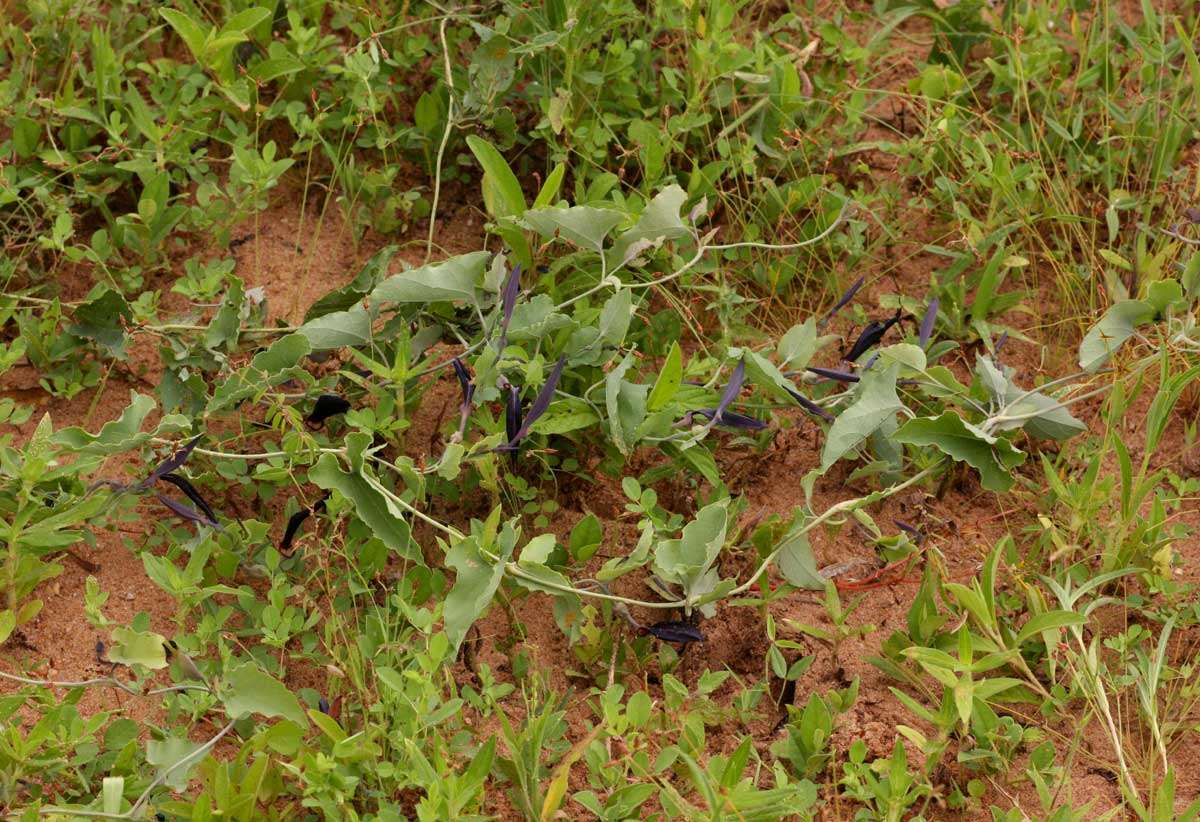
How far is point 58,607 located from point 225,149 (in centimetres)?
127

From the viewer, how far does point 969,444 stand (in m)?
2.67

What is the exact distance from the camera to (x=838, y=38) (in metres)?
3.46

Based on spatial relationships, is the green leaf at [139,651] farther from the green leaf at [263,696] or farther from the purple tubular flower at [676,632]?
the purple tubular flower at [676,632]

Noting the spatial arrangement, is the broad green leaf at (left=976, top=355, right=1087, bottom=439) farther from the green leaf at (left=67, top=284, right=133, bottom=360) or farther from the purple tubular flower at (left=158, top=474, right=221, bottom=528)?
the green leaf at (left=67, top=284, right=133, bottom=360)

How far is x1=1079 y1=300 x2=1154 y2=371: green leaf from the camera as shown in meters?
2.81

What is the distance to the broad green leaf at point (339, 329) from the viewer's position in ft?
8.86

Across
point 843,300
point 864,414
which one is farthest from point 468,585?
point 843,300

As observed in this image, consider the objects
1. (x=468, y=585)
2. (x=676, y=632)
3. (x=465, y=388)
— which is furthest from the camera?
(x=465, y=388)

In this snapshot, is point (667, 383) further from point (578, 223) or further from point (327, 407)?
point (327, 407)


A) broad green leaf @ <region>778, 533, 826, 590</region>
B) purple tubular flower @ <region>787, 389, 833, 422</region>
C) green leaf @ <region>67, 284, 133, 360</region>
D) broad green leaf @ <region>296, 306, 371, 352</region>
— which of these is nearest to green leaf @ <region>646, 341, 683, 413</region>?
purple tubular flower @ <region>787, 389, 833, 422</region>

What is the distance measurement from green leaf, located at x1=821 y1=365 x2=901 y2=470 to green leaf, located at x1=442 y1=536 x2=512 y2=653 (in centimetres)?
66

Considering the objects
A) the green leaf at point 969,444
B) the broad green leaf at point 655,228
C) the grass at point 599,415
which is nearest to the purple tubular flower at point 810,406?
the grass at point 599,415

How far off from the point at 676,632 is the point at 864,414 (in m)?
0.55

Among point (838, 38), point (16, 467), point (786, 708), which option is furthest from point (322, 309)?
point (838, 38)
